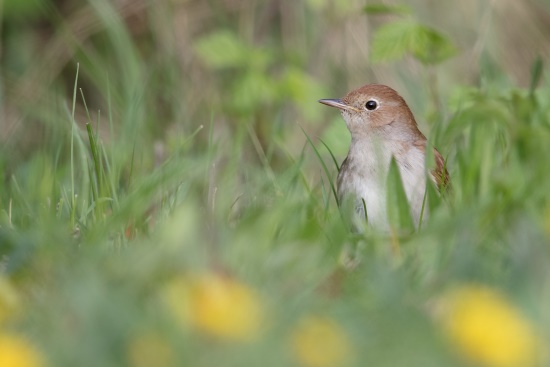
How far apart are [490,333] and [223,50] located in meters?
5.12

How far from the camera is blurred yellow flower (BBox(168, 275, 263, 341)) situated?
2.07 m

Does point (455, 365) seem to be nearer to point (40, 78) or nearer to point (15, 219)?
point (15, 219)

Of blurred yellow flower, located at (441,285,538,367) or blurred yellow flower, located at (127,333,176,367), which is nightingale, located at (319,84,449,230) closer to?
blurred yellow flower, located at (441,285,538,367)

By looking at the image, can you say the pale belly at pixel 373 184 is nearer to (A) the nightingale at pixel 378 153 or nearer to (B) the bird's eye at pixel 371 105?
(A) the nightingale at pixel 378 153

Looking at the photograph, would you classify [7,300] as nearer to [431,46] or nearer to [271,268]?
[271,268]

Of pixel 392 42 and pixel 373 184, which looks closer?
pixel 373 184

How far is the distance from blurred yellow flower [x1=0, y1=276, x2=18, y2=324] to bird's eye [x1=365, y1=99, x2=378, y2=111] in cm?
304

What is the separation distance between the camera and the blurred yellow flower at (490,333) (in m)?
2.00

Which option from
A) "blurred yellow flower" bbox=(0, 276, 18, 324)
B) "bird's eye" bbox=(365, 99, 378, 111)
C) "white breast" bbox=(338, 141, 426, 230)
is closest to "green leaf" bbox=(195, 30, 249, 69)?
"bird's eye" bbox=(365, 99, 378, 111)

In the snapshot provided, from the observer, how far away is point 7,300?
2.58m

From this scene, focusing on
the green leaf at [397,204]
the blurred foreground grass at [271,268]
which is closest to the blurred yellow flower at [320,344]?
the blurred foreground grass at [271,268]

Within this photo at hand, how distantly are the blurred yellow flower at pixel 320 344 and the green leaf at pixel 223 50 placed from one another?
482 cm

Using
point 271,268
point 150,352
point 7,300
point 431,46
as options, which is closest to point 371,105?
point 431,46

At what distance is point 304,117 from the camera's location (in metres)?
7.37
